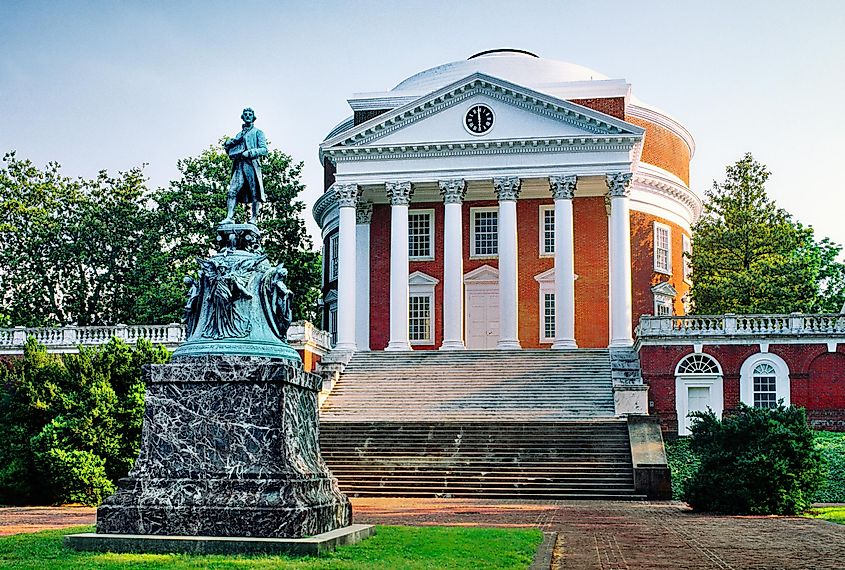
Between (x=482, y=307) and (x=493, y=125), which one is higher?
(x=493, y=125)

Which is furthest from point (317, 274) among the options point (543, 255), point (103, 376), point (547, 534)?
point (547, 534)

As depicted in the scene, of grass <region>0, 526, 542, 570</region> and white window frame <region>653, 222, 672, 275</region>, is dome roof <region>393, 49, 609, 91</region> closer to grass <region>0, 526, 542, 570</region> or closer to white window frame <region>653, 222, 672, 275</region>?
white window frame <region>653, 222, 672, 275</region>

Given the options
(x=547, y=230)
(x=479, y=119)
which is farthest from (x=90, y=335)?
(x=547, y=230)

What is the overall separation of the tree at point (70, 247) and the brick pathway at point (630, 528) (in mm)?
29508

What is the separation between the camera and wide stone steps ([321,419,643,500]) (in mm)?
27656

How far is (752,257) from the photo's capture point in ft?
161

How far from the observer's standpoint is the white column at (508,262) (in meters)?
44.0

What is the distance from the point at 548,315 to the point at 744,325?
11.3 m

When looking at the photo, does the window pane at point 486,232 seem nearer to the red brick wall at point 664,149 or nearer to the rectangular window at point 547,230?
the rectangular window at point 547,230

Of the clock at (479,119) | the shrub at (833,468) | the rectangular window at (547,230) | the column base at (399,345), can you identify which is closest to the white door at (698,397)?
the shrub at (833,468)

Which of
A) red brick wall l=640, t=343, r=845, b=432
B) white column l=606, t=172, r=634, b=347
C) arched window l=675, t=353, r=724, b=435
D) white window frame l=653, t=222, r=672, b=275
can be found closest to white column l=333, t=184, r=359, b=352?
white column l=606, t=172, r=634, b=347

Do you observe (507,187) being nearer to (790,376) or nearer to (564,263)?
(564,263)

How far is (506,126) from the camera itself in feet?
148

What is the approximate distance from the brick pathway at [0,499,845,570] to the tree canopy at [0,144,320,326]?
93.9 ft
